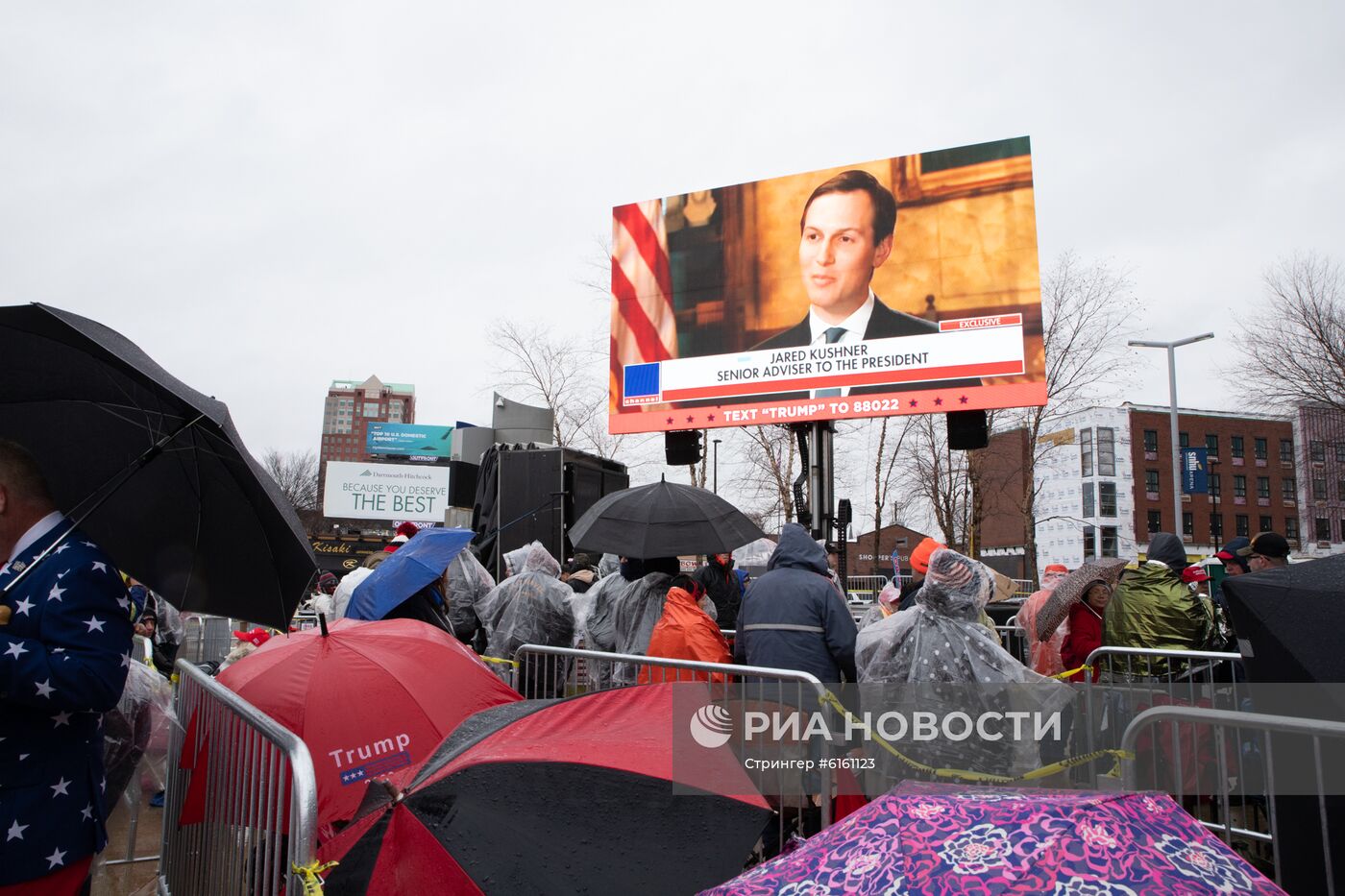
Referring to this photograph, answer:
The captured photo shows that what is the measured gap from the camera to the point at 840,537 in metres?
16.3

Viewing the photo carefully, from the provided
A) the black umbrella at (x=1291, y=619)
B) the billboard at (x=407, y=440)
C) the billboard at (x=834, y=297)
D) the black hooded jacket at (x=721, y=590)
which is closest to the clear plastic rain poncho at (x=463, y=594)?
the black hooded jacket at (x=721, y=590)

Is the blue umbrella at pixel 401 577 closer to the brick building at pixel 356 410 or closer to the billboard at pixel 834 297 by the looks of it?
the billboard at pixel 834 297

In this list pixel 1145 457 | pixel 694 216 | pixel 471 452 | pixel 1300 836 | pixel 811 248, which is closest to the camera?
pixel 1300 836

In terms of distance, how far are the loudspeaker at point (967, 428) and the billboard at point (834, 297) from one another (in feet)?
1.28

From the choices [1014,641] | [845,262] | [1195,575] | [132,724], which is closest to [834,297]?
[845,262]

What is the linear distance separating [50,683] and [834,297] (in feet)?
45.3

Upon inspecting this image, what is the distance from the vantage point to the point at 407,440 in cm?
6247

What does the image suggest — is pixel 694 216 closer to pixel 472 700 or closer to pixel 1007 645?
Answer: pixel 1007 645

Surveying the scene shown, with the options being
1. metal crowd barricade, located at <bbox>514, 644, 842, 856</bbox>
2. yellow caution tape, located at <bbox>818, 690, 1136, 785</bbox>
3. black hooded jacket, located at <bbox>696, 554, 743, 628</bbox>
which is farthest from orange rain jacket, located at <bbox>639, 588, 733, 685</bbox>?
black hooded jacket, located at <bbox>696, 554, 743, 628</bbox>

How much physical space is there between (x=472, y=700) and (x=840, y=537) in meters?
13.0

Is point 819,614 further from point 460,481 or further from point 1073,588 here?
point 460,481

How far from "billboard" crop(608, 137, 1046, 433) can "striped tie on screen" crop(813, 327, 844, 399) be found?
0.05 feet

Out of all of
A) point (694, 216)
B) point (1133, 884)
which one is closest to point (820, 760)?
point (1133, 884)

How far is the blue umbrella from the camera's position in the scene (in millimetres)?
5480
